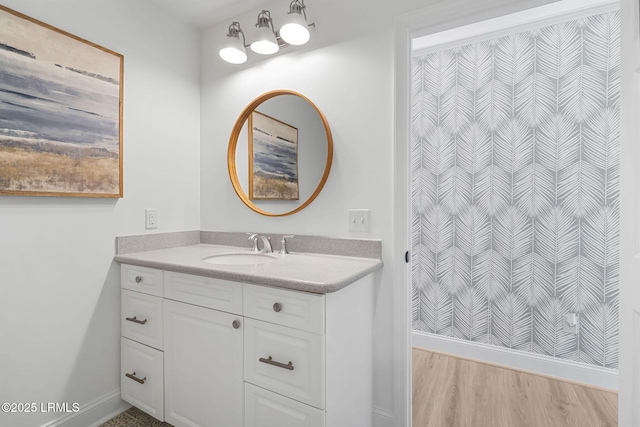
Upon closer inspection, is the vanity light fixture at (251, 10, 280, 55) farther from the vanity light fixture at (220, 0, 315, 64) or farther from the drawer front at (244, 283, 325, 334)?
the drawer front at (244, 283, 325, 334)

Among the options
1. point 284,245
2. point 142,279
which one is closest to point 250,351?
point 284,245

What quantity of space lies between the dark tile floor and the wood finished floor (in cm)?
140

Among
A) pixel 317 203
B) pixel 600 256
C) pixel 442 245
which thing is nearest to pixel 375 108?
pixel 317 203

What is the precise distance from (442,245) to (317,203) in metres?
1.28

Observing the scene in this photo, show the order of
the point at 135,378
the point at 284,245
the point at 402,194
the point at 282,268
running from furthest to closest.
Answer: the point at 284,245
the point at 135,378
the point at 402,194
the point at 282,268

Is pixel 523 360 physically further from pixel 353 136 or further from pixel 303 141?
pixel 303 141

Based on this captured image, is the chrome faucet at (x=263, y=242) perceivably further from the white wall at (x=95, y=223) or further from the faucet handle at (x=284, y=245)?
the white wall at (x=95, y=223)

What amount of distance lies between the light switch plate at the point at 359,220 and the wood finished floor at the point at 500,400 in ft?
3.60

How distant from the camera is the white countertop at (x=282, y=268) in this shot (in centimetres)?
124

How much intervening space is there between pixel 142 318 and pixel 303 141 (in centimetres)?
129

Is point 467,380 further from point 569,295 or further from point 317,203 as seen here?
point 317,203

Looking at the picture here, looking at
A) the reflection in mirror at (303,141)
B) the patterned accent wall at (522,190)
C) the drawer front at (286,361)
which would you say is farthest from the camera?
the patterned accent wall at (522,190)

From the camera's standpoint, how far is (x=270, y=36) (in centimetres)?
179

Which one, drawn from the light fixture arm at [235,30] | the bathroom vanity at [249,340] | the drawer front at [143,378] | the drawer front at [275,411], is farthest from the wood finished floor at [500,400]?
the light fixture arm at [235,30]
